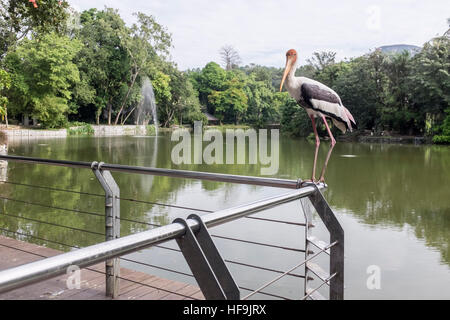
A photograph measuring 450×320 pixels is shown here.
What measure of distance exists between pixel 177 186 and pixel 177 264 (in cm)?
549

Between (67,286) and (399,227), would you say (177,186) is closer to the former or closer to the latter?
(399,227)

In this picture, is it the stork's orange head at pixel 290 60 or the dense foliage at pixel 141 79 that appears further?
the dense foliage at pixel 141 79

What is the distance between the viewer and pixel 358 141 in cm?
2870

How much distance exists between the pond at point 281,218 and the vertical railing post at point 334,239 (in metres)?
0.91

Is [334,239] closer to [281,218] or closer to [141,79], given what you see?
[281,218]

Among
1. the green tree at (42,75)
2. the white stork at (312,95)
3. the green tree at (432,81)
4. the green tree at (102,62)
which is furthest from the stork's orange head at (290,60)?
the green tree at (102,62)

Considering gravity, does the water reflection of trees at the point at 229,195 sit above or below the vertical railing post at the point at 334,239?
below

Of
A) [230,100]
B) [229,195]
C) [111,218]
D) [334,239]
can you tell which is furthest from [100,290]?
[230,100]

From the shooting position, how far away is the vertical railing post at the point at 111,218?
87.4 inches

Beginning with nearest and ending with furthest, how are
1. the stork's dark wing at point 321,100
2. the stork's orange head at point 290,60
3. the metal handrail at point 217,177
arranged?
1. the metal handrail at point 217,177
2. the stork's dark wing at point 321,100
3. the stork's orange head at point 290,60

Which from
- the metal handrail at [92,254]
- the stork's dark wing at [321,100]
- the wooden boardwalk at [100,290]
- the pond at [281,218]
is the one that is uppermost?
the stork's dark wing at [321,100]

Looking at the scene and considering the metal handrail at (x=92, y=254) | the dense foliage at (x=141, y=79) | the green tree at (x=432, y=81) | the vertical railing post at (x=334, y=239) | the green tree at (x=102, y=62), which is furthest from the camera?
the green tree at (x=102, y=62)

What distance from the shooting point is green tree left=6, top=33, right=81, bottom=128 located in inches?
1083

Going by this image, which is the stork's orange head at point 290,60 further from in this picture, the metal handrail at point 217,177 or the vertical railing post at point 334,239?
the vertical railing post at point 334,239
